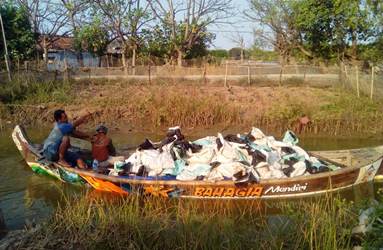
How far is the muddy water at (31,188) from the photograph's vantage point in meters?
8.04

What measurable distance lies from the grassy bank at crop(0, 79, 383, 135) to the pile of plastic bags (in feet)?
20.6

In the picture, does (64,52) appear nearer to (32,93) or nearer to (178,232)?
(32,93)

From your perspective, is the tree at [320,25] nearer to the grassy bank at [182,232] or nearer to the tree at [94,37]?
the tree at [94,37]

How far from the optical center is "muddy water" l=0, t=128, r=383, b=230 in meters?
8.04

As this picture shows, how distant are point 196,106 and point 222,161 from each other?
7.54 m

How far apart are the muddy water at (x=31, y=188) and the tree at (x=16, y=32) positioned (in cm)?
1616

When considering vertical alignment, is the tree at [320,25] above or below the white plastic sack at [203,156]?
above

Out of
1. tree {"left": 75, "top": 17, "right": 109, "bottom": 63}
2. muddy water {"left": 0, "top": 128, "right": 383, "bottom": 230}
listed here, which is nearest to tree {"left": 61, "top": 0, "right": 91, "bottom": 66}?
tree {"left": 75, "top": 17, "right": 109, "bottom": 63}

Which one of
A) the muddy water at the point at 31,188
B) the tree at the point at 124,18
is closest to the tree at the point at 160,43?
the tree at the point at 124,18

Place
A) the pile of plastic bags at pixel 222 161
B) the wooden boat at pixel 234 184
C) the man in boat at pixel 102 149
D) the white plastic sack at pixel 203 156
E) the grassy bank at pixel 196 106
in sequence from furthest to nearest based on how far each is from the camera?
the grassy bank at pixel 196 106, the man in boat at pixel 102 149, the white plastic sack at pixel 203 156, the pile of plastic bags at pixel 222 161, the wooden boat at pixel 234 184

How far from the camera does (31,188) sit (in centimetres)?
965

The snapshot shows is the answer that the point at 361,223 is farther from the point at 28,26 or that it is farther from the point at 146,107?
the point at 28,26

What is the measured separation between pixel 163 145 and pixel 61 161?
1990 millimetres

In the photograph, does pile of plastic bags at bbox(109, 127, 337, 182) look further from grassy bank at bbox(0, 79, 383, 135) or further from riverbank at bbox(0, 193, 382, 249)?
grassy bank at bbox(0, 79, 383, 135)
